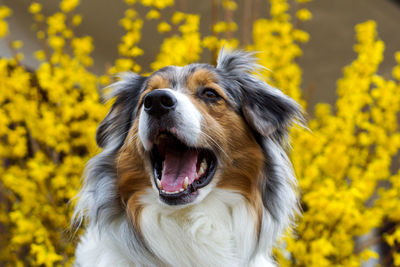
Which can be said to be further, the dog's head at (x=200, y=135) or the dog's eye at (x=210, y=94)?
the dog's eye at (x=210, y=94)

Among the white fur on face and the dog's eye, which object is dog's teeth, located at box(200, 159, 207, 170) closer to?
the white fur on face

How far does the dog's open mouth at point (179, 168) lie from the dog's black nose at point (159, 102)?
5.5 inches

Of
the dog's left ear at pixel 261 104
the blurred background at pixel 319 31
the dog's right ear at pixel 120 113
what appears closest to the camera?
the dog's left ear at pixel 261 104

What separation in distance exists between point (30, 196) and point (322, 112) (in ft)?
9.91

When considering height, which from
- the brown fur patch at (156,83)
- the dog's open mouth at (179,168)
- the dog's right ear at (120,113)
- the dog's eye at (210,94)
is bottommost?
the dog's open mouth at (179,168)

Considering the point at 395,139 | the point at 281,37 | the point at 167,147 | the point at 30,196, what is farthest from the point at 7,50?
the point at 395,139

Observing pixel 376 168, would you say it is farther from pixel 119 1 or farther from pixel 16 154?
pixel 119 1

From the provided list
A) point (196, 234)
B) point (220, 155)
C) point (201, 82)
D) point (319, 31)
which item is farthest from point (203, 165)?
point (319, 31)

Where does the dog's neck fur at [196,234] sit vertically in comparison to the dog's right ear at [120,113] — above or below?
below

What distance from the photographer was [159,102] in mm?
2373

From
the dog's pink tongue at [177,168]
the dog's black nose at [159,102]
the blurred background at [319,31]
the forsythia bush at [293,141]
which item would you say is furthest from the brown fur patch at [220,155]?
the blurred background at [319,31]

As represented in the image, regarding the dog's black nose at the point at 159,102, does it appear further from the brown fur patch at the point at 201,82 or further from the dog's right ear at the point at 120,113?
the dog's right ear at the point at 120,113

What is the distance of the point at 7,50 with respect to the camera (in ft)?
18.0

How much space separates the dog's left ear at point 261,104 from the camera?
2.74 metres
